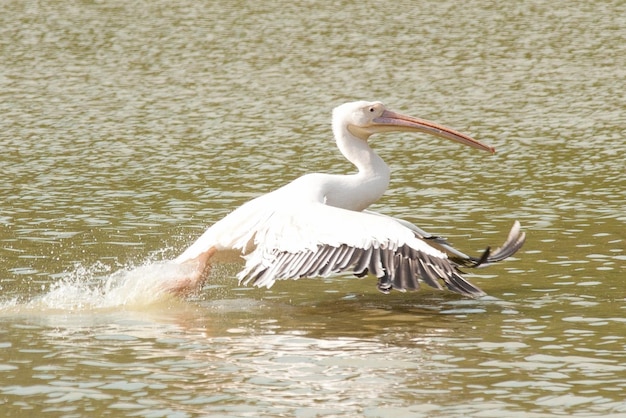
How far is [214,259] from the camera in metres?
11.1

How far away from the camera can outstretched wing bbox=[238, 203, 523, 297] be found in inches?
382

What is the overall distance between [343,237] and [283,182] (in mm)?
7134

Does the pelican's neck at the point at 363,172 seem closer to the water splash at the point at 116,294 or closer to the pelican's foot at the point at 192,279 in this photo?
the pelican's foot at the point at 192,279

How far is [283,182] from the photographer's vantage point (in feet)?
55.8

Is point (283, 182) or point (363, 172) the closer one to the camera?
point (363, 172)

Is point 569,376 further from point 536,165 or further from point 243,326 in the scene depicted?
point 536,165

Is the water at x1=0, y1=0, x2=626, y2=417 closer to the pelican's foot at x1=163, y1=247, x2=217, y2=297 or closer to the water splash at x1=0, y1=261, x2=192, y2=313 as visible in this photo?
the water splash at x1=0, y1=261, x2=192, y2=313

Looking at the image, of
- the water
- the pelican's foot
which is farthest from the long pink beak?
the pelican's foot

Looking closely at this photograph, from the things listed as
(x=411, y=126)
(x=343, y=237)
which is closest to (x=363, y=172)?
(x=411, y=126)

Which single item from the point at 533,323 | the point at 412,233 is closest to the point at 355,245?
the point at 412,233

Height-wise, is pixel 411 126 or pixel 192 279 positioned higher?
pixel 411 126

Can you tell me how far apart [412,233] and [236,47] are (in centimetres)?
2164

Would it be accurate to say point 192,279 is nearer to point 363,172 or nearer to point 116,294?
point 116,294

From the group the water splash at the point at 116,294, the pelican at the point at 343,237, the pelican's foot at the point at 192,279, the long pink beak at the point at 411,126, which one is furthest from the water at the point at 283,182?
the long pink beak at the point at 411,126
